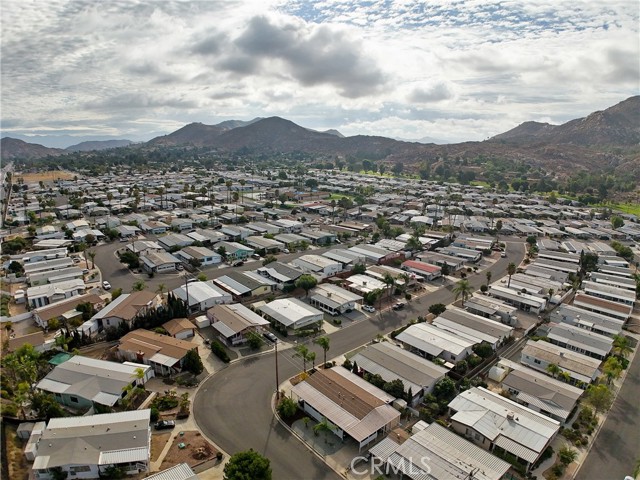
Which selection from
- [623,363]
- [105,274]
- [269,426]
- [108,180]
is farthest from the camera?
[108,180]

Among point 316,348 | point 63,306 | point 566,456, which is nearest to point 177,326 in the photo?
point 316,348

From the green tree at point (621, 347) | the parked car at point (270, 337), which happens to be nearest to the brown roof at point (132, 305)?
the parked car at point (270, 337)

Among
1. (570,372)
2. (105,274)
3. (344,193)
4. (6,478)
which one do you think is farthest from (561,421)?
(344,193)

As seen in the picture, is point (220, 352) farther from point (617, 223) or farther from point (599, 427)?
point (617, 223)

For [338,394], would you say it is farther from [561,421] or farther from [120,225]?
[120,225]

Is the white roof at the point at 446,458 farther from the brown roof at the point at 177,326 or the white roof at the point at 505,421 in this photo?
the brown roof at the point at 177,326

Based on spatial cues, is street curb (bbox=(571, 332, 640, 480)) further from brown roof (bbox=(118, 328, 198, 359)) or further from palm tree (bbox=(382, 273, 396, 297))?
brown roof (bbox=(118, 328, 198, 359))

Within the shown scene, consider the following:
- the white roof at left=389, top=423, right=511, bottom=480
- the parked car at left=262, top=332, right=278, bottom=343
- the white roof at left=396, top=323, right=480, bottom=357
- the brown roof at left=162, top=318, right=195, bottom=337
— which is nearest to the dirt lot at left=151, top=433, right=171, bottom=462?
the brown roof at left=162, top=318, right=195, bottom=337
